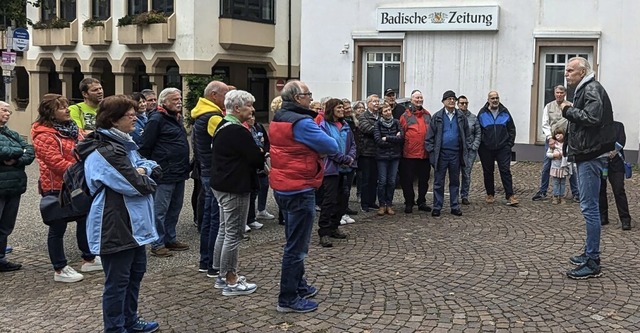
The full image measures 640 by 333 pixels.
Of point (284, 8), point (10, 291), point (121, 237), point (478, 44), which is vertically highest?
point (284, 8)

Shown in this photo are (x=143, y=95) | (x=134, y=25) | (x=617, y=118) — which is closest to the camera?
(x=143, y=95)

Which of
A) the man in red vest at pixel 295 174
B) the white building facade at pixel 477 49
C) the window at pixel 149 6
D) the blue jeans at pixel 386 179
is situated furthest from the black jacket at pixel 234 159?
the window at pixel 149 6

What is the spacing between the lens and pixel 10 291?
613 centimetres

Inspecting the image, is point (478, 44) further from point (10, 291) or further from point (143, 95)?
point (10, 291)

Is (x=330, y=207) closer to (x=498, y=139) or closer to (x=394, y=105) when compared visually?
(x=394, y=105)

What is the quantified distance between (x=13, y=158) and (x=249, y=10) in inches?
766

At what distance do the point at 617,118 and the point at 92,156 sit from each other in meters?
14.2

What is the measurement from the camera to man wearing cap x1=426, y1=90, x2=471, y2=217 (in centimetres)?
950

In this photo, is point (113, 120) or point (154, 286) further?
point (154, 286)

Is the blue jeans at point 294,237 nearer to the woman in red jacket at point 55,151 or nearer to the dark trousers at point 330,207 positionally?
the woman in red jacket at point 55,151

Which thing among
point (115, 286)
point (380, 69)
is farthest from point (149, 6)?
point (115, 286)

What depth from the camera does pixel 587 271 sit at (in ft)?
20.3

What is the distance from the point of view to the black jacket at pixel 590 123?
6.03 meters

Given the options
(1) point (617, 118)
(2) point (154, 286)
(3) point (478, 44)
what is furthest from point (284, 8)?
(2) point (154, 286)
